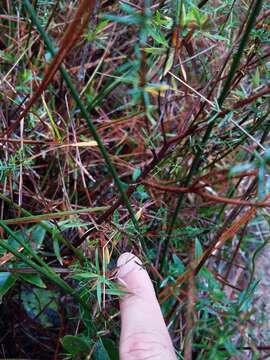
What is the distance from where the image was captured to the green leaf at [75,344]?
0.68 meters

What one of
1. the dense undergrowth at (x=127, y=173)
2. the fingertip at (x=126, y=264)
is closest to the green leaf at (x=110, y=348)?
the dense undergrowth at (x=127, y=173)

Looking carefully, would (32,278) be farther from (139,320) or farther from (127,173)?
(127,173)

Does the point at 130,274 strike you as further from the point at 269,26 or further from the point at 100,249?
the point at 269,26

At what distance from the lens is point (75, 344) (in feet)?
2.25

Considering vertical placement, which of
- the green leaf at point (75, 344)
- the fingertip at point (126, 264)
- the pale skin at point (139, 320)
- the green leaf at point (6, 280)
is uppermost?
the fingertip at point (126, 264)

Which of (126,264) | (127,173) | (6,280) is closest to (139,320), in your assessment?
(126,264)

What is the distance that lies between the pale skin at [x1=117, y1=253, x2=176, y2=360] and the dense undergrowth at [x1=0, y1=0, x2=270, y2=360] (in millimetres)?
25

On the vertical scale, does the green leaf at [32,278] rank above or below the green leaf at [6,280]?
above

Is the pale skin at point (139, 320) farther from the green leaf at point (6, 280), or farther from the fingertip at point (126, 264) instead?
the green leaf at point (6, 280)

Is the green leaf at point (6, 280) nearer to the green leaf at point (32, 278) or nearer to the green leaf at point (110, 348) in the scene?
the green leaf at point (32, 278)

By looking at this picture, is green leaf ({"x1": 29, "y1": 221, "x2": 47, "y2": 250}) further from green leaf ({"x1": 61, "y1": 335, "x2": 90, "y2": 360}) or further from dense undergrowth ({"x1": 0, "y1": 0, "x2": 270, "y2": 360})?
green leaf ({"x1": 61, "y1": 335, "x2": 90, "y2": 360})

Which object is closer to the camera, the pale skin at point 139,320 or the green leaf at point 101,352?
the pale skin at point 139,320

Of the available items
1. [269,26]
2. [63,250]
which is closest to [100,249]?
[63,250]

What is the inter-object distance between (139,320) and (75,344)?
0.40 ft
